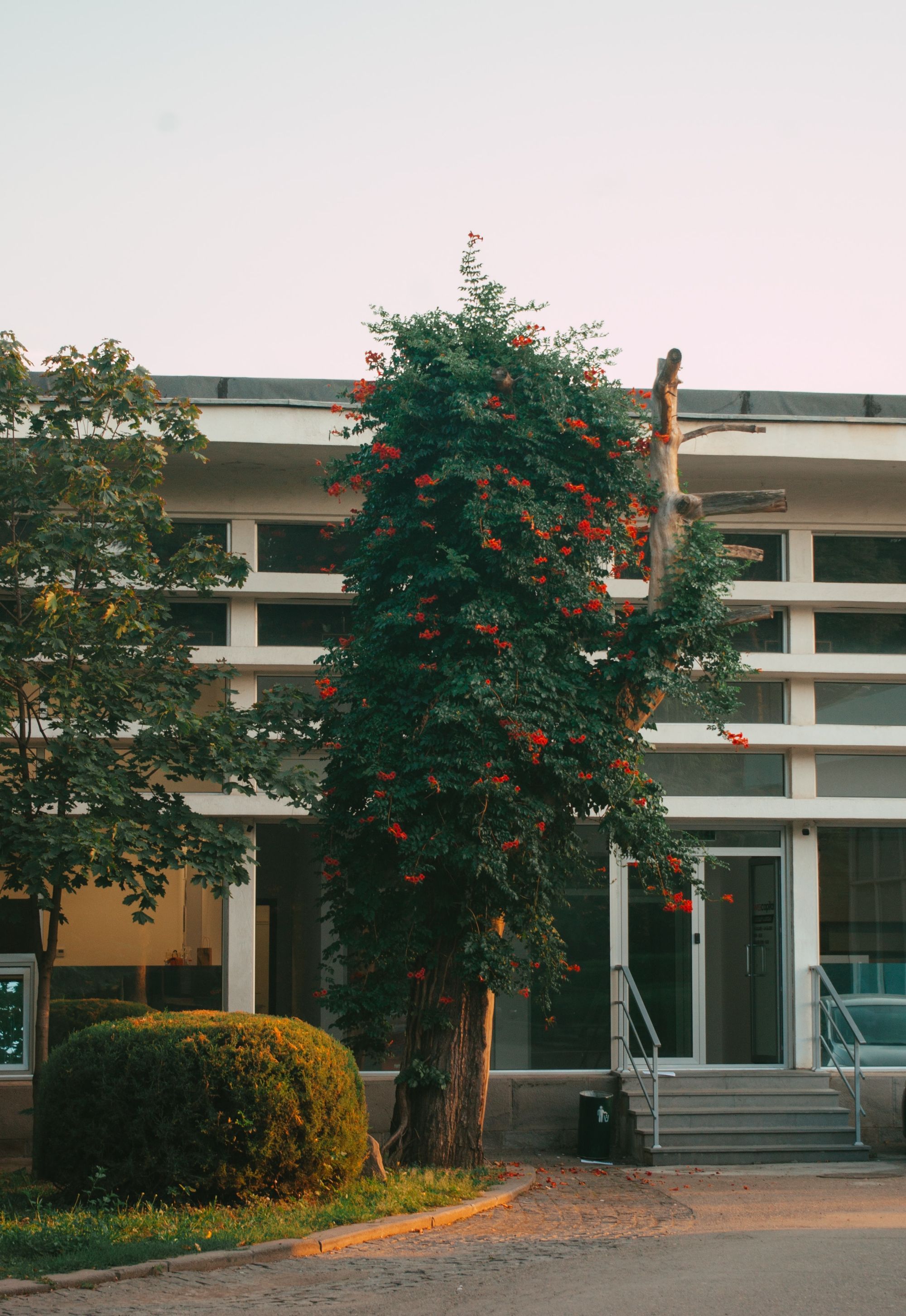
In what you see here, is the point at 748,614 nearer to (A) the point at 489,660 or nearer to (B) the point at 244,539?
(A) the point at 489,660

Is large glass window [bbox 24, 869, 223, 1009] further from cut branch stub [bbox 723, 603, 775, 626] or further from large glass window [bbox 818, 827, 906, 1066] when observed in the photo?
large glass window [bbox 818, 827, 906, 1066]

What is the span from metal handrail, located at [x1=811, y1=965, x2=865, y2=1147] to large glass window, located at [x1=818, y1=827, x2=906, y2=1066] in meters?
0.23

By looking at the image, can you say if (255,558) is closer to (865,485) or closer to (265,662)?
(265,662)

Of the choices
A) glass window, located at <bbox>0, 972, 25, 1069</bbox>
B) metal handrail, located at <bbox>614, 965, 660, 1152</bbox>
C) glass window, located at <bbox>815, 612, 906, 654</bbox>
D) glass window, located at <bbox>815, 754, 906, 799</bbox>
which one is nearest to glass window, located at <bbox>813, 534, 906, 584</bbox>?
glass window, located at <bbox>815, 612, 906, 654</bbox>

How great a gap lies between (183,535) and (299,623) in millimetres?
→ 1555

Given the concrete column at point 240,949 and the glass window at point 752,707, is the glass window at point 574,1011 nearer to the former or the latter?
the glass window at point 752,707

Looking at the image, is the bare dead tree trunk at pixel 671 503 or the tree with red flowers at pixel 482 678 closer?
the tree with red flowers at pixel 482 678

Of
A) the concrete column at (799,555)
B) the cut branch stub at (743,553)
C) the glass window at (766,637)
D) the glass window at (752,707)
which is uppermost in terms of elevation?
the concrete column at (799,555)

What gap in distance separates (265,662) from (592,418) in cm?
478

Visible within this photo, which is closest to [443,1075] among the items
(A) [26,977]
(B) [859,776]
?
(A) [26,977]

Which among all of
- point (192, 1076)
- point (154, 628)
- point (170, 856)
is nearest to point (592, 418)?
point (154, 628)

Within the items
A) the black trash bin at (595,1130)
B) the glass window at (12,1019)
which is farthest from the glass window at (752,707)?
the glass window at (12,1019)

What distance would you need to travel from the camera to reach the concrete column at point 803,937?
14.5 m

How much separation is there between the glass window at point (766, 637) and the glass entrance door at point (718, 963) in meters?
2.05
